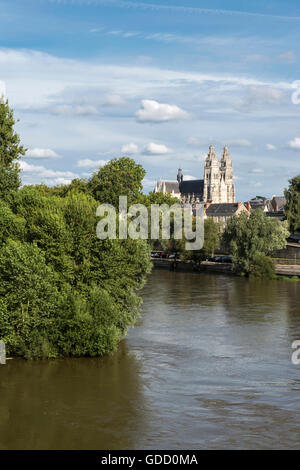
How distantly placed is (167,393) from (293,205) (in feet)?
194

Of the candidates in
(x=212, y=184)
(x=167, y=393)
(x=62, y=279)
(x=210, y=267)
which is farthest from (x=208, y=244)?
(x=212, y=184)

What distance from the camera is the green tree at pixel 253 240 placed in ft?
197

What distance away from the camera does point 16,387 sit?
21953mm

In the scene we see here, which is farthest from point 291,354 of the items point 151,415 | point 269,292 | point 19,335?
point 269,292

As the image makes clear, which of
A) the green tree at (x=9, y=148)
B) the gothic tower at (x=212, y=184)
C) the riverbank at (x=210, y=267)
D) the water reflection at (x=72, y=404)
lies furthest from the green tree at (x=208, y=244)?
the gothic tower at (x=212, y=184)

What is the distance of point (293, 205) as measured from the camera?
7694cm

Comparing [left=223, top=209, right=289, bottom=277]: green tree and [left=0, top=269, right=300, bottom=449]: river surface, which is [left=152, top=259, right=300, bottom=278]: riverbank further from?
[left=0, top=269, right=300, bottom=449]: river surface

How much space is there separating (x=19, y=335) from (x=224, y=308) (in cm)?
1880

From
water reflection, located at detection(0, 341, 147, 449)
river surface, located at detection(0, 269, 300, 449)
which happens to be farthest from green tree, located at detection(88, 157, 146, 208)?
water reflection, located at detection(0, 341, 147, 449)

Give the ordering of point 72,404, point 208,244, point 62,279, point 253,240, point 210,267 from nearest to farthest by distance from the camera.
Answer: point 72,404 → point 62,279 → point 253,240 → point 210,267 → point 208,244

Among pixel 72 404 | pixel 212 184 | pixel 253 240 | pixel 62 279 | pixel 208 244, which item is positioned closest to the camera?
pixel 72 404

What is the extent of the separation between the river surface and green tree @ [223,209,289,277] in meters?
26.0

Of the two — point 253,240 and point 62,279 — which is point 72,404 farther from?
point 253,240

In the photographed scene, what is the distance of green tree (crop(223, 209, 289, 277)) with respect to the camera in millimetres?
60188
